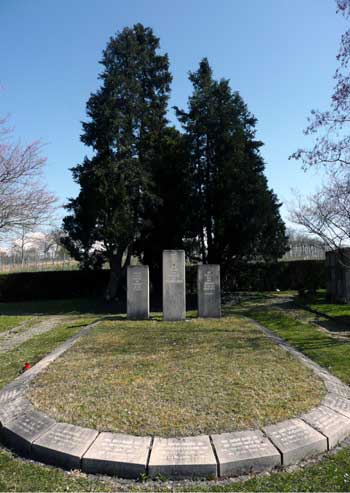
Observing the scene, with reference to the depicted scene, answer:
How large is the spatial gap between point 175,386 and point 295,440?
1.81 metres

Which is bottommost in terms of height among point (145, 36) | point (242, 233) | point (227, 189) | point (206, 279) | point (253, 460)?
point (253, 460)

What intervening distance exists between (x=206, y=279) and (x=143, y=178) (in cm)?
809

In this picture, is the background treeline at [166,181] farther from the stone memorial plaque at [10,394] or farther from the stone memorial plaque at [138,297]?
the stone memorial plaque at [10,394]

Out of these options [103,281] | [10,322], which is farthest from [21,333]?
[103,281]

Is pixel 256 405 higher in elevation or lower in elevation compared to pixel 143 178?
lower

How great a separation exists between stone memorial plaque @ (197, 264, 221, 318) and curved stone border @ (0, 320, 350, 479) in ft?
25.5

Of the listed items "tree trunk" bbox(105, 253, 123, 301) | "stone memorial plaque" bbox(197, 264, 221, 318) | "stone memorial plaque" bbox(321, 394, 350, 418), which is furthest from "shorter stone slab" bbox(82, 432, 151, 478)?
"tree trunk" bbox(105, 253, 123, 301)

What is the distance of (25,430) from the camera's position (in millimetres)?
3857

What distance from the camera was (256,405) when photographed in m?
4.32

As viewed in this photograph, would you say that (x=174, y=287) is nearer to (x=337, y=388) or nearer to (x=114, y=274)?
(x=337, y=388)

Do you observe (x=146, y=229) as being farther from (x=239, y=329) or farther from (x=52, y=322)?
(x=239, y=329)

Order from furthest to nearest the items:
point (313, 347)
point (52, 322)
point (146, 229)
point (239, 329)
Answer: point (146, 229)
point (52, 322)
point (239, 329)
point (313, 347)

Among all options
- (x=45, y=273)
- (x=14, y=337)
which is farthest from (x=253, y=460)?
(x=45, y=273)

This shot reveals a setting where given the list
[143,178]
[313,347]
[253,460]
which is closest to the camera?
[253,460]
